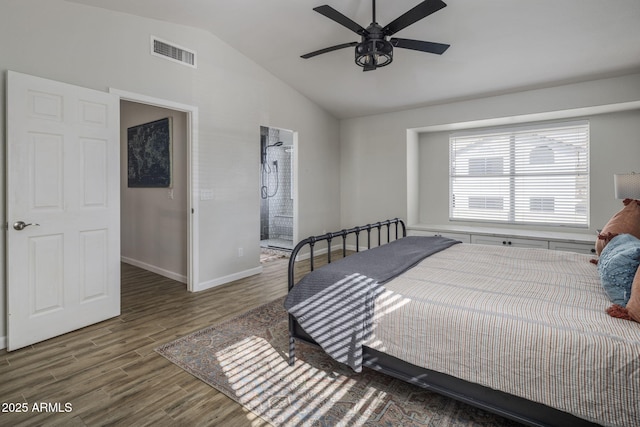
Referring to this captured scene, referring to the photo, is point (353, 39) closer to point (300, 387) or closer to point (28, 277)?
point (300, 387)

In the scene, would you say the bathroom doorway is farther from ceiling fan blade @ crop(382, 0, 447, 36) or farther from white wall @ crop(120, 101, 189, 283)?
ceiling fan blade @ crop(382, 0, 447, 36)

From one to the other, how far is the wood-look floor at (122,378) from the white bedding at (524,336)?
0.97 meters

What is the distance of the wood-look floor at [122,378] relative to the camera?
5.71 ft

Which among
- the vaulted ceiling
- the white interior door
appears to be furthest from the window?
the white interior door

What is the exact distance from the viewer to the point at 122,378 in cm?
209

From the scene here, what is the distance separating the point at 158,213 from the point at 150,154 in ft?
2.66

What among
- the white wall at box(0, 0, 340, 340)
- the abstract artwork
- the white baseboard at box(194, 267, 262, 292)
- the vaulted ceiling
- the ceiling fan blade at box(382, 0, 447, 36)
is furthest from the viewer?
the abstract artwork

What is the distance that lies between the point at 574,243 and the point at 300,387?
3798mm

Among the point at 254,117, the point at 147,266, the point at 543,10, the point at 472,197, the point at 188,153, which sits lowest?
the point at 147,266

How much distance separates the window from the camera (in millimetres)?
4445

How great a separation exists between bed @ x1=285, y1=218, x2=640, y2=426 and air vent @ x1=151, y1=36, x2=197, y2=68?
264cm

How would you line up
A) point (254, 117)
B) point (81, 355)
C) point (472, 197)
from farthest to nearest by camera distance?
1. point (472, 197)
2. point (254, 117)
3. point (81, 355)

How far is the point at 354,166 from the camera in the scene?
19.8ft

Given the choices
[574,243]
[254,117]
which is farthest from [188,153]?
[574,243]
